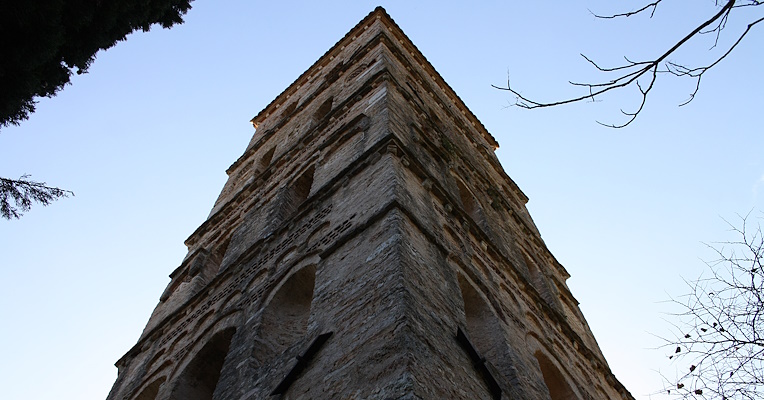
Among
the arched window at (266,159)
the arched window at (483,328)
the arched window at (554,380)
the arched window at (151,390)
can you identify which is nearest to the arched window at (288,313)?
the arched window at (483,328)

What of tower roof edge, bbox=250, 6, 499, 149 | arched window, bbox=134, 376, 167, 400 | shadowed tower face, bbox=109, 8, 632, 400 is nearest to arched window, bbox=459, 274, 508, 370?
shadowed tower face, bbox=109, 8, 632, 400

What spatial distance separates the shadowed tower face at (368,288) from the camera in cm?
517

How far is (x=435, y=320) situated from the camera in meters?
5.42

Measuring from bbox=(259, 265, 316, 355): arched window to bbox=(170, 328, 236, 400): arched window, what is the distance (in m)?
0.77

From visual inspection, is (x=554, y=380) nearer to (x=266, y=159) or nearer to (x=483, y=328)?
(x=483, y=328)

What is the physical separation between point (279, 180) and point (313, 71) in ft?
31.3

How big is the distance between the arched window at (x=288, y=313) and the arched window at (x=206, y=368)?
0.77 metres

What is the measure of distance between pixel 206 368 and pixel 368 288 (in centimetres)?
337

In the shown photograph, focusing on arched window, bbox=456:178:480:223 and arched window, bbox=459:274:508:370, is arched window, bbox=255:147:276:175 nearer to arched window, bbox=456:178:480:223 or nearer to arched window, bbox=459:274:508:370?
arched window, bbox=456:178:480:223

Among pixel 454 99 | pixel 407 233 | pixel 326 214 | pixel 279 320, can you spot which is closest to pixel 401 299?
pixel 407 233

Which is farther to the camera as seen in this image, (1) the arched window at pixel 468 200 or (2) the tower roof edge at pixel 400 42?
(2) the tower roof edge at pixel 400 42

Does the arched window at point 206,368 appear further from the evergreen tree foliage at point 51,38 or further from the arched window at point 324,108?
the arched window at point 324,108

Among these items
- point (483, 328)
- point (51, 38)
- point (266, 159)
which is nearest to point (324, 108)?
point (266, 159)

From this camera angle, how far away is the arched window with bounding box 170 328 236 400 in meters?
7.85
